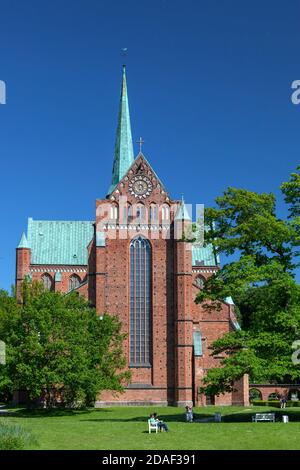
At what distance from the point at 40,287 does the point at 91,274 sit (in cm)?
780

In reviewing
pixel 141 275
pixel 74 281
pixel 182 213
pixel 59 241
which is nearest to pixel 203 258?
pixel 74 281

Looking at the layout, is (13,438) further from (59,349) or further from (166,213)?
(166,213)

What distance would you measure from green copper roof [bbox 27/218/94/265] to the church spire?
29.8ft

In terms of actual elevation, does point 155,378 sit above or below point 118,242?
below

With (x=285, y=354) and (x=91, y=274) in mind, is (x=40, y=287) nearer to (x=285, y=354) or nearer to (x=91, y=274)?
(x=91, y=274)

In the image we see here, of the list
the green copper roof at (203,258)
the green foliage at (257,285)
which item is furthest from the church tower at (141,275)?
the green foliage at (257,285)

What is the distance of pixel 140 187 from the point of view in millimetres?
65875

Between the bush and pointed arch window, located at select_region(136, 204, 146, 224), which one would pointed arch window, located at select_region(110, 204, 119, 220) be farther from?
the bush

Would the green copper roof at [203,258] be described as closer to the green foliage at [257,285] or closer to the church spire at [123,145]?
the church spire at [123,145]

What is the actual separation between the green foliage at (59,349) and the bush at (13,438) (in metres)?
24.9

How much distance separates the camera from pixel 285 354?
118 feet

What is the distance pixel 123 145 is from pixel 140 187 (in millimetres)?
15541

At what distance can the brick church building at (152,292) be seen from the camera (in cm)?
6284
